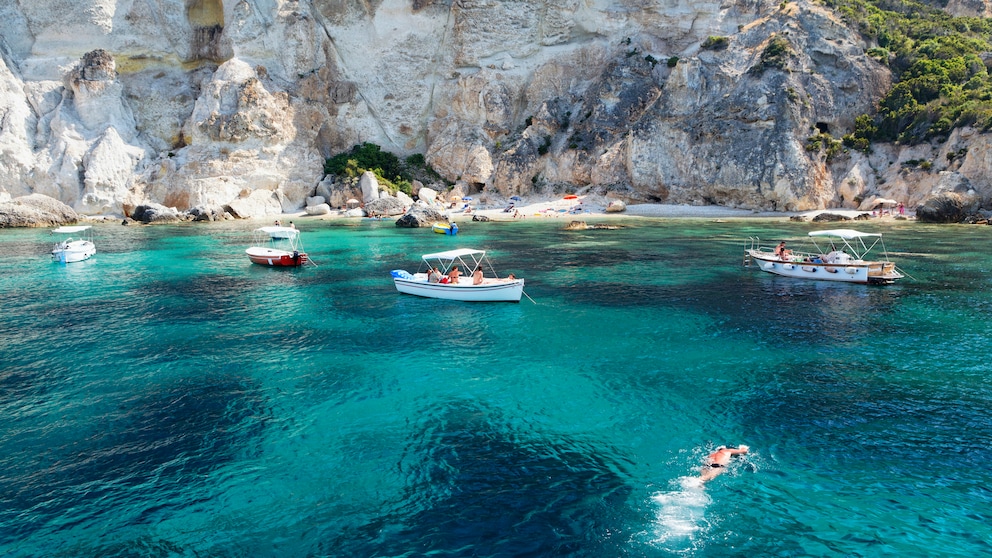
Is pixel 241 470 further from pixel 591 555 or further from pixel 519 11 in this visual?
pixel 519 11

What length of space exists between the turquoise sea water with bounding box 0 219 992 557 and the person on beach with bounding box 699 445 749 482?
23cm

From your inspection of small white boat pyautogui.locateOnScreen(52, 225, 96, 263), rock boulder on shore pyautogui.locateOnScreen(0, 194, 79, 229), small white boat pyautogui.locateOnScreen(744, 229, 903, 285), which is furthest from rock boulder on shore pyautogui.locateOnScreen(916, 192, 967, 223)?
rock boulder on shore pyautogui.locateOnScreen(0, 194, 79, 229)

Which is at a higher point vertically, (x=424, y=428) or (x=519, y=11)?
(x=519, y=11)

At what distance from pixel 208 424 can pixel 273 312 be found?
1133 centimetres

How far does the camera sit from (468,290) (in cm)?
2534

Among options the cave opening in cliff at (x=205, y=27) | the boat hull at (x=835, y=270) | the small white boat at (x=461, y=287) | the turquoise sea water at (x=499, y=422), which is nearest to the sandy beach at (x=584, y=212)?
the cave opening in cliff at (x=205, y=27)

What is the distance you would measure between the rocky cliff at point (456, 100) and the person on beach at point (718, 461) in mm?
55204

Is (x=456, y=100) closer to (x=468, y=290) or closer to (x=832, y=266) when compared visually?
Answer: (x=468, y=290)

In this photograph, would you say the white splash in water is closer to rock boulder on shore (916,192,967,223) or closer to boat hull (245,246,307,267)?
boat hull (245,246,307,267)

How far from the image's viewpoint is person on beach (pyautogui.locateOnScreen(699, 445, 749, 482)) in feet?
35.1

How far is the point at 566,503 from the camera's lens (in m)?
9.90

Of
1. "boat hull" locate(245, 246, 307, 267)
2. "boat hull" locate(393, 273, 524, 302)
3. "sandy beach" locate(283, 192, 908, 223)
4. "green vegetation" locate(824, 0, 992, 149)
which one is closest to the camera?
"boat hull" locate(393, 273, 524, 302)

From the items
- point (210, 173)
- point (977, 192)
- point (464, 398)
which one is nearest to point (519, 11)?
point (210, 173)

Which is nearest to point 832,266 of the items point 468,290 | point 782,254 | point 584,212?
point 782,254
